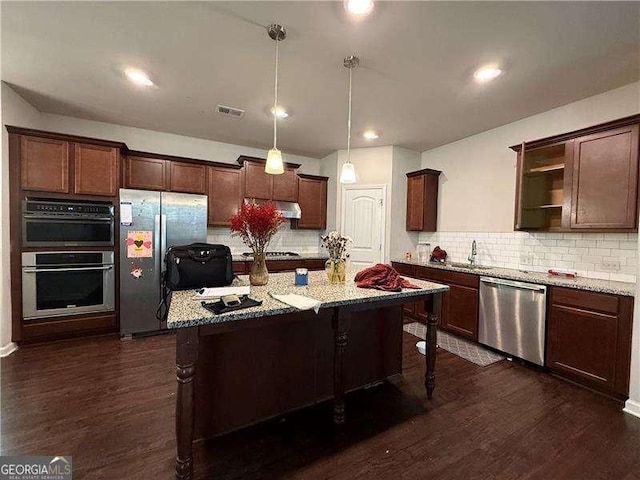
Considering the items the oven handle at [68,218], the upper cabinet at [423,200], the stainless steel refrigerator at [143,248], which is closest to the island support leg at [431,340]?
the upper cabinet at [423,200]

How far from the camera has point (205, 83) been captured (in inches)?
105

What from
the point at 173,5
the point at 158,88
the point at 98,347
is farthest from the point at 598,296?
the point at 98,347

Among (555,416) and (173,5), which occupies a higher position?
(173,5)

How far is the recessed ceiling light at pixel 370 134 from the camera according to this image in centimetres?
385

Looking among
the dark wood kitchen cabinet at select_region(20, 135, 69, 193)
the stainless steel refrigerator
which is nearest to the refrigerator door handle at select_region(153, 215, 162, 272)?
the stainless steel refrigerator

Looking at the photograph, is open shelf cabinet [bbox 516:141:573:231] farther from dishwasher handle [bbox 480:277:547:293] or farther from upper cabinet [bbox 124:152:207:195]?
upper cabinet [bbox 124:152:207:195]

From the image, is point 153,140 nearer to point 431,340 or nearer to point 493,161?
point 431,340

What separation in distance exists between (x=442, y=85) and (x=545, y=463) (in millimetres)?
2960

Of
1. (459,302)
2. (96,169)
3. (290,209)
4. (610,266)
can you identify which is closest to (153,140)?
(96,169)

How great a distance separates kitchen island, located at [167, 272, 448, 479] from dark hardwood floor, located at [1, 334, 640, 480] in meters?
0.14

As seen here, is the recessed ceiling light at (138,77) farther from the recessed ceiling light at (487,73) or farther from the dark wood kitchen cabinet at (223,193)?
the recessed ceiling light at (487,73)

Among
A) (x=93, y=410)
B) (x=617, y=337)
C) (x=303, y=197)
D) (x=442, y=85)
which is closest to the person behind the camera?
(x=93, y=410)

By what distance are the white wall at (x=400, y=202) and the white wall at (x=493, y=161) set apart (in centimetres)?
38

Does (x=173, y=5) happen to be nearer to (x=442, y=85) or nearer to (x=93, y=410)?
(x=442, y=85)
